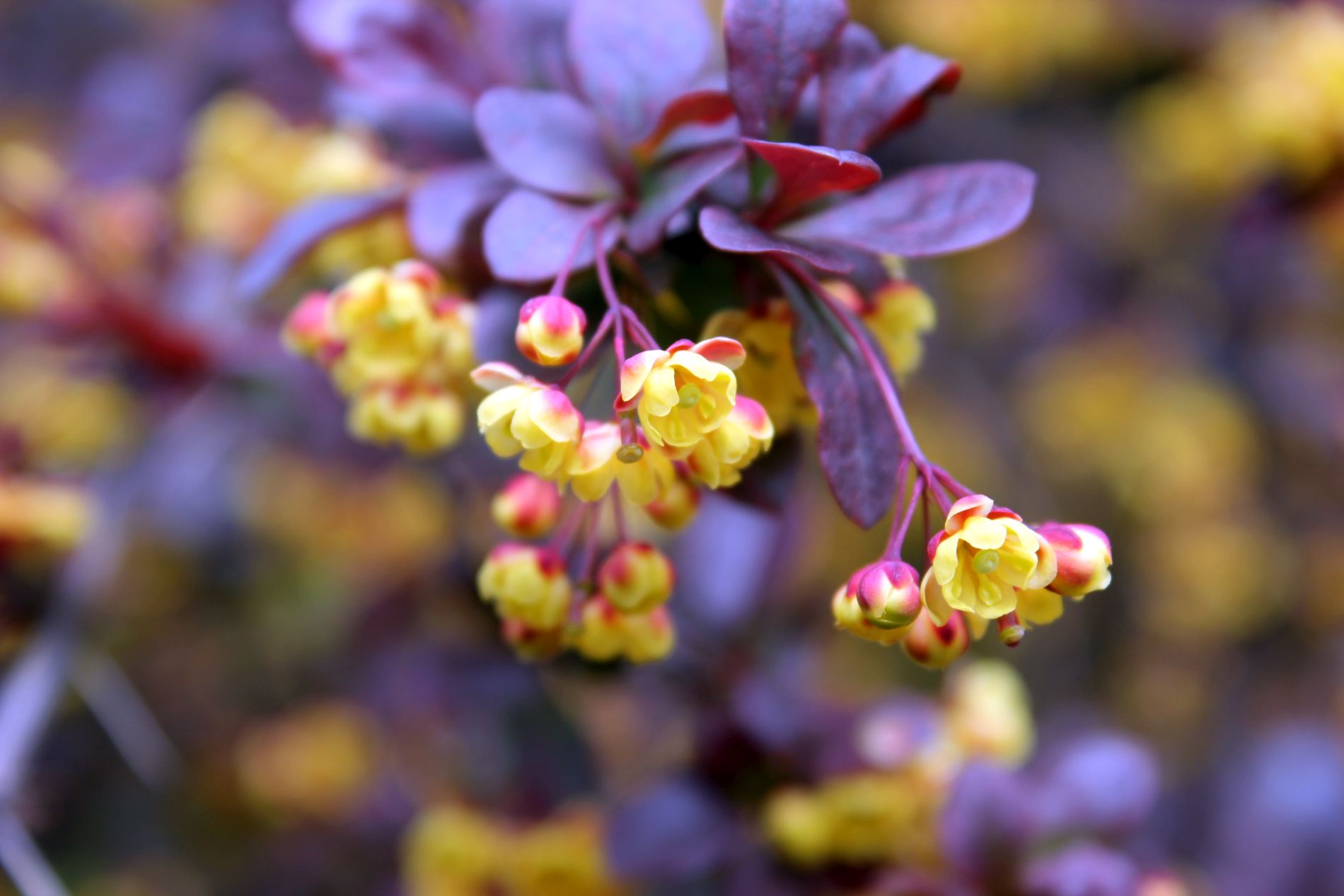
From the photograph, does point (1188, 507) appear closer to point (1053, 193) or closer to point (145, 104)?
point (1053, 193)

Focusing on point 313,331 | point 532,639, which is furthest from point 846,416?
point 313,331

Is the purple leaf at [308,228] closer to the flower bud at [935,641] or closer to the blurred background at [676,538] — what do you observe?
the blurred background at [676,538]

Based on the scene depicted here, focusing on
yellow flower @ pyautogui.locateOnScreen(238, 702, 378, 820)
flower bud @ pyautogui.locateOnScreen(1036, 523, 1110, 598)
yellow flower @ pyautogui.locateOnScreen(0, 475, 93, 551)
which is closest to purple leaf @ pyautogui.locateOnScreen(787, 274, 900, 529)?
flower bud @ pyautogui.locateOnScreen(1036, 523, 1110, 598)

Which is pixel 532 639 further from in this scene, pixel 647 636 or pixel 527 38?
pixel 527 38

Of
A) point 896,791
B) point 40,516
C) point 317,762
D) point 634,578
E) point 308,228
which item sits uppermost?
point 308,228

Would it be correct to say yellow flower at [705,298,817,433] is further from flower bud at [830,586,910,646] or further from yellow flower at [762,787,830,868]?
yellow flower at [762,787,830,868]

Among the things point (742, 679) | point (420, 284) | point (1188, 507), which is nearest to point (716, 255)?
point (420, 284)
